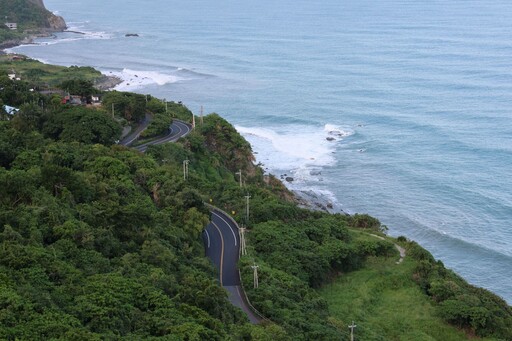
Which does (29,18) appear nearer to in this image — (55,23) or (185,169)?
(55,23)

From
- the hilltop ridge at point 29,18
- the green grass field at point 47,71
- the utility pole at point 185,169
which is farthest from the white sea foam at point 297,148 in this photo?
the hilltop ridge at point 29,18

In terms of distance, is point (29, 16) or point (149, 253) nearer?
point (149, 253)

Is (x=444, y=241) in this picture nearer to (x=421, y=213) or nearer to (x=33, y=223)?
(x=421, y=213)

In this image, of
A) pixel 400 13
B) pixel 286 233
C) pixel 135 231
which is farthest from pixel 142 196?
pixel 400 13

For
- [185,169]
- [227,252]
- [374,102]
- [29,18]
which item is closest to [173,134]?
[185,169]

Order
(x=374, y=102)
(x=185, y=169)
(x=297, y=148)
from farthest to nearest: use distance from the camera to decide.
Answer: (x=374, y=102) < (x=297, y=148) < (x=185, y=169)

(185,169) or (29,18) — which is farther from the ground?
(29,18)
